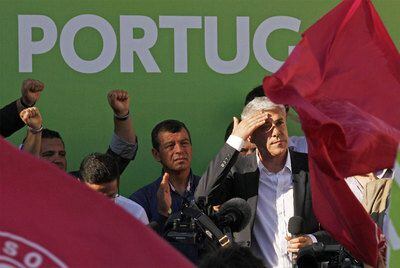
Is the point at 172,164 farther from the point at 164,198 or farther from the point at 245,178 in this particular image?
the point at 245,178

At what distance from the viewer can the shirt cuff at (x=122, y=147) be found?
5621 millimetres

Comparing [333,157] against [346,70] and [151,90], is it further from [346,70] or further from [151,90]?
[151,90]

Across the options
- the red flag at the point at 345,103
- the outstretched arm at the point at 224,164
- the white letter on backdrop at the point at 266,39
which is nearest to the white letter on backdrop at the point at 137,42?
the white letter on backdrop at the point at 266,39

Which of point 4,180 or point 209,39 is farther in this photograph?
point 209,39

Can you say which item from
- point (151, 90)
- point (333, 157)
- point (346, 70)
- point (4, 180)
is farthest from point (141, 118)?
point (4, 180)

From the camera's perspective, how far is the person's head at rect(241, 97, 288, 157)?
5086mm

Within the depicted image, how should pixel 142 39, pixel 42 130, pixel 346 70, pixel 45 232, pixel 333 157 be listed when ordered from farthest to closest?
pixel 142 39 → pixel 42 130 → pixel 346 70 → pixel 333 157 → pixel 45 232

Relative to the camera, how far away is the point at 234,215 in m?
4.47

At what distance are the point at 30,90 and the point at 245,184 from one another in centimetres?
115

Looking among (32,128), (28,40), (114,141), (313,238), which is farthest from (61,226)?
(28,40)

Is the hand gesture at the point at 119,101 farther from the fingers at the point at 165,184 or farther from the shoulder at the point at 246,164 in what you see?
the shoulder at the point at 246,164

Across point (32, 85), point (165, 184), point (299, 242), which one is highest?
point (32, 85)

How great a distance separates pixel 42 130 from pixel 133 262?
354cm

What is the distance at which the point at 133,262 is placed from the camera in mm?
2049
